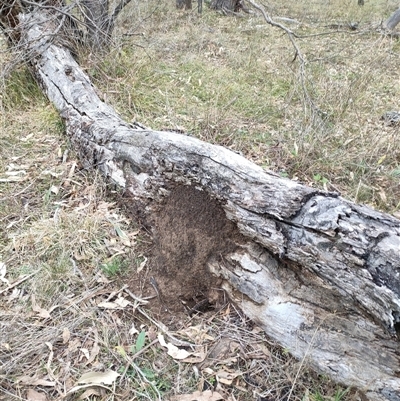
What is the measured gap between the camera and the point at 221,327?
71.3 inches

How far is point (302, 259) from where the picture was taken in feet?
5.06

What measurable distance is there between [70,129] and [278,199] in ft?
6.44

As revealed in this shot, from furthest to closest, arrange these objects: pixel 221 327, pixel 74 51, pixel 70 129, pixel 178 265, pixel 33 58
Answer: pixel 74 51 < pixel 33 58 < pixel 70 129 < pixel 178 265 < pixel 221 327

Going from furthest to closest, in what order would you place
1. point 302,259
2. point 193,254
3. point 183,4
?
point 183,4
point 193,254
point 302,259

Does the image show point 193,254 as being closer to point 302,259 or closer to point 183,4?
point 302,259

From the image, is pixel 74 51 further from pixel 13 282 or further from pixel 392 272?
pixel 392 272

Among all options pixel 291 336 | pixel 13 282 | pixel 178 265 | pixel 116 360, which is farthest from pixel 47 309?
pixel 291 336

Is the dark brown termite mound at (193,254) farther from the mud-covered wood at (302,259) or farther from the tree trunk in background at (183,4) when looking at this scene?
the tree trunk in background at (183,4)

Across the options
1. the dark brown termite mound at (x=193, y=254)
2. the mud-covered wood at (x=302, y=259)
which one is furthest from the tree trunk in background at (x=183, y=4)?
the dark brown termite mound at (x=193, y=254)

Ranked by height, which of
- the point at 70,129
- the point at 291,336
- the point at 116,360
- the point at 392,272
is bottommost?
the point at 116,360

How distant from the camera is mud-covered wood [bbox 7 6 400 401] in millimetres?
1378

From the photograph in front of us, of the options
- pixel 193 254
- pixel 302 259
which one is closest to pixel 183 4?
pixel 193 254

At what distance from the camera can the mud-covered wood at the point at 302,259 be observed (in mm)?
1378

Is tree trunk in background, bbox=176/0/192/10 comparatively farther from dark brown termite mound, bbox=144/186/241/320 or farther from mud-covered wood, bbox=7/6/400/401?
dark brown termite mound, bbox=144/186/241/320
